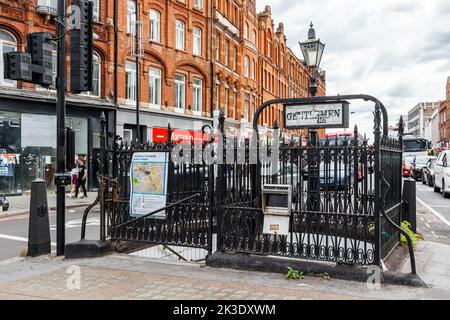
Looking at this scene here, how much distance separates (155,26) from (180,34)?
2559 mm

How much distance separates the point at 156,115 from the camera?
87.5 feet

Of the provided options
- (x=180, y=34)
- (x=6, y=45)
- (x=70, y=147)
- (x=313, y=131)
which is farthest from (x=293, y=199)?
(x=180, y=34)

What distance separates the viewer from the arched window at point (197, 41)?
30.6 m

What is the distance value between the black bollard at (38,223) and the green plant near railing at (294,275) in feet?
14.5

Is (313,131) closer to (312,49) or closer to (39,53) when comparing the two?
(312,49)

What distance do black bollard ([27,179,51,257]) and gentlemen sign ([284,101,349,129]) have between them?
444cm

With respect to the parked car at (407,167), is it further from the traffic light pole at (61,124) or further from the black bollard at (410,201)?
the traffic light pole at (61,124)

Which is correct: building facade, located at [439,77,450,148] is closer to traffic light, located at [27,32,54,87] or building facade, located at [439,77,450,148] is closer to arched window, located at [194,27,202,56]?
arched window, located at [194,27,202,56]

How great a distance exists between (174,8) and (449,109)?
67365 millimetres

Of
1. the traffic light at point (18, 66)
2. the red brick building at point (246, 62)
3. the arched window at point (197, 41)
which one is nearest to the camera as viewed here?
the traffic light at point (18, 66)

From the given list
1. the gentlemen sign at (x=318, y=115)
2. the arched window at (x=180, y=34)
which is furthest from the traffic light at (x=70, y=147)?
the arched window at (x=180, y=34)
